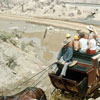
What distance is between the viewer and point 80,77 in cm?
934

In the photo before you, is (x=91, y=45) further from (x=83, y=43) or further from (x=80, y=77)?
(x=80, y=77)

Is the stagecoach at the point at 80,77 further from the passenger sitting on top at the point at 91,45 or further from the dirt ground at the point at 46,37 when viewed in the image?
the dirt ground at the point at 46,37

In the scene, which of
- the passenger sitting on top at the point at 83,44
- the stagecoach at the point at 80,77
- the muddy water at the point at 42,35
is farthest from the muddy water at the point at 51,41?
the passenger sitting on top at the point at 83,44

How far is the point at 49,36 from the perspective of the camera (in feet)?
87.6

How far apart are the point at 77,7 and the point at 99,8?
445 centimetres

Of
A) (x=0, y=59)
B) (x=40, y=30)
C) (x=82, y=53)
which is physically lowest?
(x=40, y=30)

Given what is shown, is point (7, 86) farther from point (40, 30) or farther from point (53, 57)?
point (40, 30)

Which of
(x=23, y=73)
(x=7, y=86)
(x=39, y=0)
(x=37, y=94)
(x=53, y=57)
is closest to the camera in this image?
(x=37, y=94)

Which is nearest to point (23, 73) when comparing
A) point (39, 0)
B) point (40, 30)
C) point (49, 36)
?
point (49, 36)

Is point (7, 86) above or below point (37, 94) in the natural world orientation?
below

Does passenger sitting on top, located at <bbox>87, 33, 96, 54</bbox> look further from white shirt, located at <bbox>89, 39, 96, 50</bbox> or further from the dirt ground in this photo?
the dirt ground

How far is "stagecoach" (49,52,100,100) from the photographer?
846 centimetres

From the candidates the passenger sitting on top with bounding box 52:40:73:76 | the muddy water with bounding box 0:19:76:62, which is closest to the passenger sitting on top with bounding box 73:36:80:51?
the passenger sitting on top with bounding box 52:40:73:76

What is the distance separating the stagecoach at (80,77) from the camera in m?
8.46
